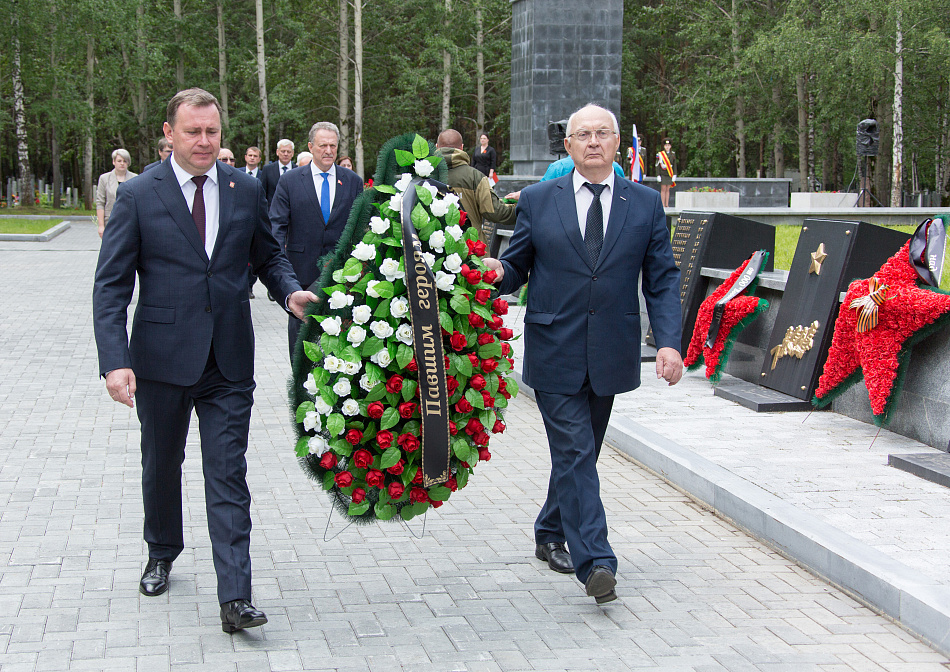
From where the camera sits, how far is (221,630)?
4.14m

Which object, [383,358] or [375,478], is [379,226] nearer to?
[383,358]

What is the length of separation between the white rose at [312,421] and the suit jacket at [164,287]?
1.07 ft

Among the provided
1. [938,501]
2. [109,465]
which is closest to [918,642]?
[938,501]

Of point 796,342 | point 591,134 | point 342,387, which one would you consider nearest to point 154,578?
point 342,387

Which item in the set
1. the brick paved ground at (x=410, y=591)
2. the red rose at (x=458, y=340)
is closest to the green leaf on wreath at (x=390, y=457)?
the red rose at (x=458, y=340)

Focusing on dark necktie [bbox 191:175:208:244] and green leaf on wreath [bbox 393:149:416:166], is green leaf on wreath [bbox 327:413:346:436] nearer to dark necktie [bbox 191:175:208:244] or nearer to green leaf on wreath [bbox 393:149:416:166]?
dark necktie [bbox 191:175:208:244]

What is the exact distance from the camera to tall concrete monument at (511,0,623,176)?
88.2 ft

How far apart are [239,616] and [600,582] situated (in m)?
1.40

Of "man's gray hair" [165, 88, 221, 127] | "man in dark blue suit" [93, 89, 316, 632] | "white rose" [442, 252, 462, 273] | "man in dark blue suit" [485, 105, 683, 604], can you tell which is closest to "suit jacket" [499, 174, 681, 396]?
"man in dark blue suit" [485, 105, 683, 604]

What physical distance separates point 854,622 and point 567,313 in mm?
1703

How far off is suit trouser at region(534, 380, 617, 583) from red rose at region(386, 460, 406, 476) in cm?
65

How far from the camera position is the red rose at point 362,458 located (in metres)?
4.18

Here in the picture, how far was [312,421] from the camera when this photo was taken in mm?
4199

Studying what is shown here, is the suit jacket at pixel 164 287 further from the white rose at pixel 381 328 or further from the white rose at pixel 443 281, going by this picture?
the white rose at pixel 443 281
